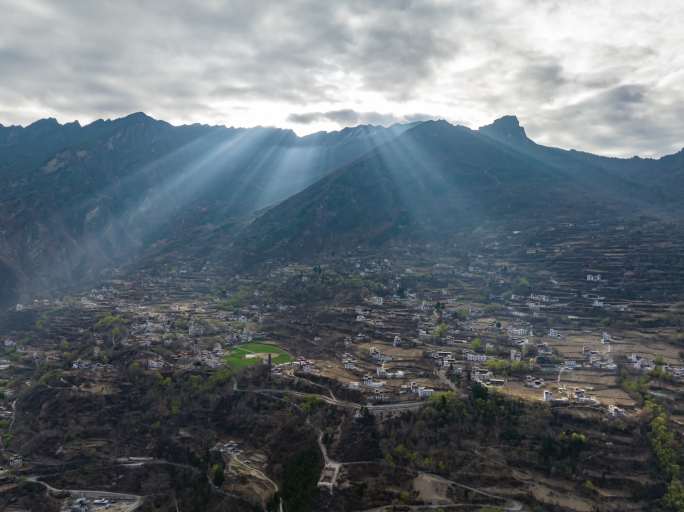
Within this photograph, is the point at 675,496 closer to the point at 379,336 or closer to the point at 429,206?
the point at 379,336

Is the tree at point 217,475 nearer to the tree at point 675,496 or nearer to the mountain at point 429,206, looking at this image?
the tree at point 675,496

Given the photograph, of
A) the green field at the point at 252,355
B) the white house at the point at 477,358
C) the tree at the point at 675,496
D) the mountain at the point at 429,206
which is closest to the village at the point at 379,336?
the white house at the point at 477,358

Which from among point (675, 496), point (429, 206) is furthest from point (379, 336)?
point (429, 206)

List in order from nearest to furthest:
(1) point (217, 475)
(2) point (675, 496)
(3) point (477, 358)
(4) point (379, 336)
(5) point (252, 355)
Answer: (2) point (675, 496) < (1) point (217, 475) < (3) point (477, 358) < (5) point (252, 355) < (4) point (379, 336)

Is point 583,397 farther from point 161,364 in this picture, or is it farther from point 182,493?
point 161,364

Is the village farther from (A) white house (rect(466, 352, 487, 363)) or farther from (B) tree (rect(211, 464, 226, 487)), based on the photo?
(B) tree (rect(211, 464, 226, 487))

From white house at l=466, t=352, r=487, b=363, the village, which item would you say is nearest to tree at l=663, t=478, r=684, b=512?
the village

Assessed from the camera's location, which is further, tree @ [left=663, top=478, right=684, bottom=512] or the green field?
the green field

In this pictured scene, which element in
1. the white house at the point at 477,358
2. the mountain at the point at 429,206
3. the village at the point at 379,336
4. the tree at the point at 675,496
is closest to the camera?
the tree at the point at 675,496

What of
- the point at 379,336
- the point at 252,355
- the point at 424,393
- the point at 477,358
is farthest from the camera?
the point at 379,336

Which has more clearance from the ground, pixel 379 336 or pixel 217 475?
pixel 379 336
